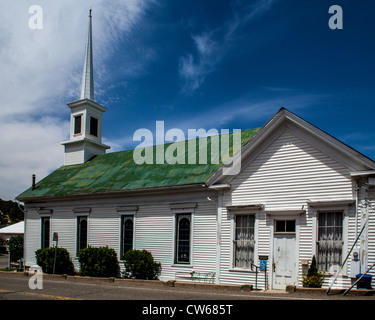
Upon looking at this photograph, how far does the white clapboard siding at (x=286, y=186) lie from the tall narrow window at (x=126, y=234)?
549 cm

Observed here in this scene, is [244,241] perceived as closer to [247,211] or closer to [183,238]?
[247,211]

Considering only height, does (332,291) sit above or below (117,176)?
below

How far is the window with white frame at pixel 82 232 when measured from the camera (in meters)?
21.8

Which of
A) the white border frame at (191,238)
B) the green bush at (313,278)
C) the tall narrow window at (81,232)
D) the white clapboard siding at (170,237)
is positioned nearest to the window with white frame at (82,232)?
the tall narrow window at (81,232)

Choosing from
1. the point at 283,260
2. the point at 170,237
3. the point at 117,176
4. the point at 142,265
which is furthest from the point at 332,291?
the point at 117,176

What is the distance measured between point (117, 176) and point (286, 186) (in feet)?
33.7

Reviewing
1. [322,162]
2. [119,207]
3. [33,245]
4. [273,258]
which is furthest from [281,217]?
[33,245]

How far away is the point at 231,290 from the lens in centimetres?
1388

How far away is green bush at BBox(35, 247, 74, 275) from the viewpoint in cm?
2117

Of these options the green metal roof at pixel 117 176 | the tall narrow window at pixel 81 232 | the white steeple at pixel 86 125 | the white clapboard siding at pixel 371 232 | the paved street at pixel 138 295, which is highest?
the white steeple at pixel 86 125

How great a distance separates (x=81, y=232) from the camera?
2195 cm

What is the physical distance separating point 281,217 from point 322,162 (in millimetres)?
2417

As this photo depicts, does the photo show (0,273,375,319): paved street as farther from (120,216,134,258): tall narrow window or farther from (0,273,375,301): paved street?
(120,216,134,258): tall narrow window

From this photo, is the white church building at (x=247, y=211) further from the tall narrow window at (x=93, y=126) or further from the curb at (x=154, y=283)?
the tall narrow window at (x=93, y=126)
